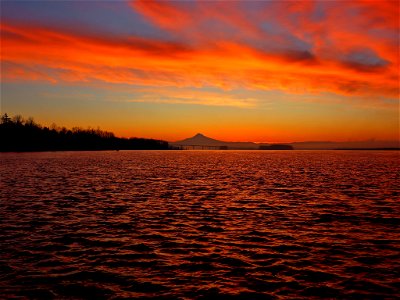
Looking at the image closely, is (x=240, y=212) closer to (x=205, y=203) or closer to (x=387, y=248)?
(x=205, y=203)

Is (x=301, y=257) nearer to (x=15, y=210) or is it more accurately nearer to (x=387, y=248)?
(x=387, y=248)

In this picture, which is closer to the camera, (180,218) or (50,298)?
(50,298)

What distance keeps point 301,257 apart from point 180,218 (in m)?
13.2

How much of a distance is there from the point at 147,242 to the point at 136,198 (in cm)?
2133

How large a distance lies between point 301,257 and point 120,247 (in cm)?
1054

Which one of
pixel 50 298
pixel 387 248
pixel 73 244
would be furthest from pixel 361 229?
pixel 50 298

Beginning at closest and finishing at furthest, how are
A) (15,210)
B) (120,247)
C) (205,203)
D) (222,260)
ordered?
(222,260) → (120,247) → (15,210) → (205,203)

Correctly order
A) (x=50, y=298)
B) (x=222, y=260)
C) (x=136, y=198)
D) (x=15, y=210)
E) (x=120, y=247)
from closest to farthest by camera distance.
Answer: (x=50, y=298) → (x=222, y=260) → (x=120, y=247) → (x=15, y=210) → (x=136, y=198)

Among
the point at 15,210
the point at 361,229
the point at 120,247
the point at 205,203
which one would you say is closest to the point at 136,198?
the point at 205,203

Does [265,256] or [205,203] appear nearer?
[265,256]

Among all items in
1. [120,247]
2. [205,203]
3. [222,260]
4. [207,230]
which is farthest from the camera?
[205,203]

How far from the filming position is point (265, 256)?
70.1ft

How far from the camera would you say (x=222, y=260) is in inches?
805

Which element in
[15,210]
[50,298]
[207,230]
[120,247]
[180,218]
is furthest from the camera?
[15,210]
